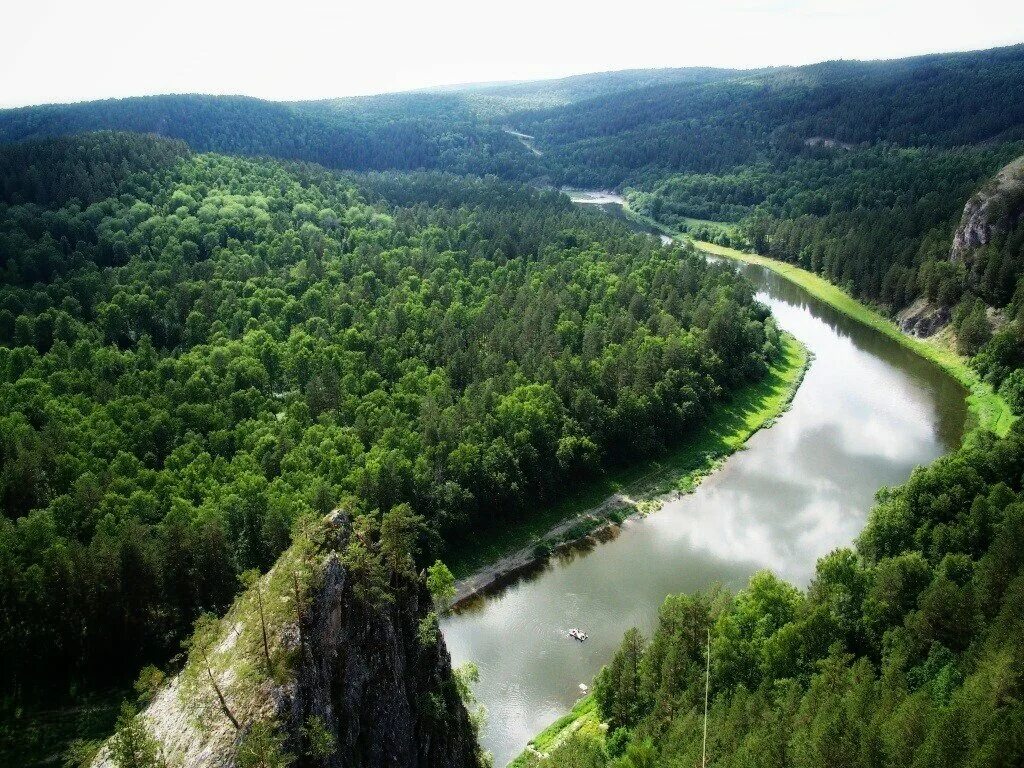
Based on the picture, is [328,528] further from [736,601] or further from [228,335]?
[228,335]

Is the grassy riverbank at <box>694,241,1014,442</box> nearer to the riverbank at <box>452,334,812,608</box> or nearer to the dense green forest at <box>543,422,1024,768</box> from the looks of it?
the riverbank at <box>452,334,812,608</box>

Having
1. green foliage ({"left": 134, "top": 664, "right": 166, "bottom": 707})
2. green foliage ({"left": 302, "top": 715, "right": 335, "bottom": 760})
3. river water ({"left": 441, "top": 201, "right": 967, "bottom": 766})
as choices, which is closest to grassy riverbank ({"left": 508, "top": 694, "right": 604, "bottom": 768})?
river water ({"left": 441, "top": 201, "right": 967, "bottom": 766})

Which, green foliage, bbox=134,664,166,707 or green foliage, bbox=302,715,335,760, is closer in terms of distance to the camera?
green foliage, bbox=302,715,335,760

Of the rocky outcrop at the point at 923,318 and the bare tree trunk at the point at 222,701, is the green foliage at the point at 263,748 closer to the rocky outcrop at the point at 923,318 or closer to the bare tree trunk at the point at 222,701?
the bare tree trunk at the point at 222,701

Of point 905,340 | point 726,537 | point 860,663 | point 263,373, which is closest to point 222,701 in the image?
point 860,663

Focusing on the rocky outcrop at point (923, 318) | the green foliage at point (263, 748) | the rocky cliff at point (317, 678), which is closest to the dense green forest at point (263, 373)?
the rocky cliff at point (317, 678)
